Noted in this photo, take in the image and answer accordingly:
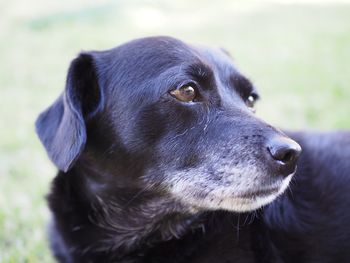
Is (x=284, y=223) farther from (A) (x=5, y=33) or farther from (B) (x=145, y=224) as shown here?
(A) (x=5, y=33)

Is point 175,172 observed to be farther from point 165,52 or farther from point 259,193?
point 165,52

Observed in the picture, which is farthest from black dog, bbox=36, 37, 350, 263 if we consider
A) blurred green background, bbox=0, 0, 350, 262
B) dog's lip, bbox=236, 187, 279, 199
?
blurred green background, bbox=0, 0, 350, 262

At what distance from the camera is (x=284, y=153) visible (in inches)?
96.4

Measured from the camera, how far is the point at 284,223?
288cm

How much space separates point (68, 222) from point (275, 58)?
771 cm

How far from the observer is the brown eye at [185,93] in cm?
272

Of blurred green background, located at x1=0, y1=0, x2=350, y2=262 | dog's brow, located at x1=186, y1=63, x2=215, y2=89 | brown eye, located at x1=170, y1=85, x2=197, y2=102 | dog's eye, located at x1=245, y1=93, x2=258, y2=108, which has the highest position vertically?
dog's brow, located at x1=186, y1=63, x2=215, y2=89

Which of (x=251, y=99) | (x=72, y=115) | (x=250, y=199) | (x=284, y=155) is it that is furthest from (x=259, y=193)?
(x=72, y=115)

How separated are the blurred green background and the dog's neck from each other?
0.75m

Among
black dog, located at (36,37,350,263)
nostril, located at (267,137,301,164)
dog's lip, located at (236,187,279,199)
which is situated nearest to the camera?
nostril, located at (267,137,301,164)

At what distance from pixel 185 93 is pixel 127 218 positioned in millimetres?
821

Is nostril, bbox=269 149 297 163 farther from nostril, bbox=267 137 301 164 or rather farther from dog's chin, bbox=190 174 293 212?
dog's chin, bbox=190 174 293 212

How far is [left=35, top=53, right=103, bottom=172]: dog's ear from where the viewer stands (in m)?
2.74

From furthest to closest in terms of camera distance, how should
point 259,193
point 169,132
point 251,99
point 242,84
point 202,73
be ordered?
point 251,99
point 242,84
point 202,73
point 169,132
point 259,193
